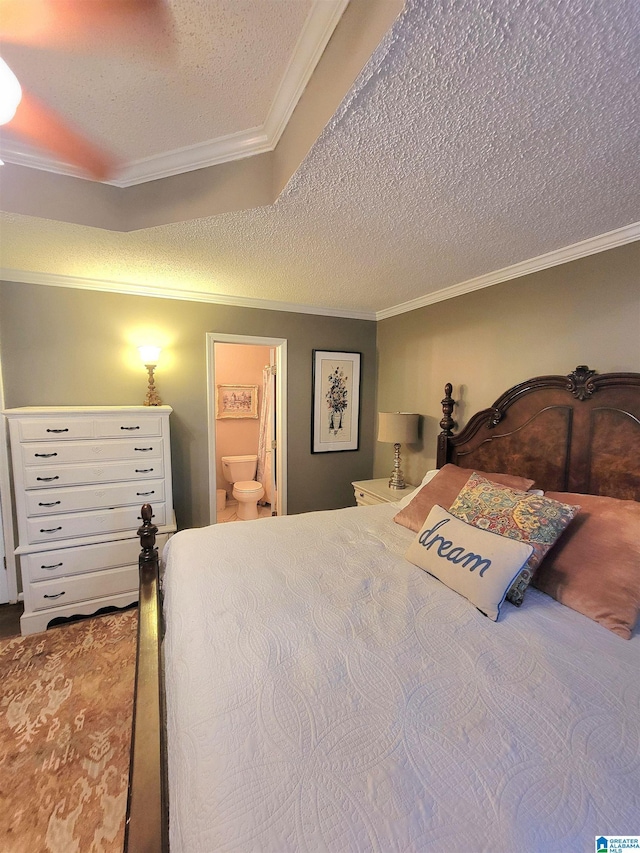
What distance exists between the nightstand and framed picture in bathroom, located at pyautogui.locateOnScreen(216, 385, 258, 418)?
7.27 feet

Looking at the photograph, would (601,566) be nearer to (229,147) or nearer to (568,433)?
(568,433)

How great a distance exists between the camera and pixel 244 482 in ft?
14.1

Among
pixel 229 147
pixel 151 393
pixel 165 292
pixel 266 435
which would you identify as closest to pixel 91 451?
pixel 151 393

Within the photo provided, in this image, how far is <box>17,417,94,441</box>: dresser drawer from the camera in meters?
2.12

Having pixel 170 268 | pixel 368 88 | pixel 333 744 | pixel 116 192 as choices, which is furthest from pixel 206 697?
pixel 170 268

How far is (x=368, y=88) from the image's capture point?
90cm

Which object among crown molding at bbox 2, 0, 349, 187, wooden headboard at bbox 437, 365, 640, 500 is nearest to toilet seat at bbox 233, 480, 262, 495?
wooden headboard at bbox 437, 365, 640, 500

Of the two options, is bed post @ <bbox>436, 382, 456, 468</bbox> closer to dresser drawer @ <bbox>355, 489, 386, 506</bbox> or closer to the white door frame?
dresser drawer @ <bbox>355, 489, 386, 506</bbox>

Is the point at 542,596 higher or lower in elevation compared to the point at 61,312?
lower

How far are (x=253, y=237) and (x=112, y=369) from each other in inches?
63.4

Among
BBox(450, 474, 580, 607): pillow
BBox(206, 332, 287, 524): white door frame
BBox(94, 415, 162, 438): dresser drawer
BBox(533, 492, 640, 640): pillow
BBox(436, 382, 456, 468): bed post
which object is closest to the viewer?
BBox(533, 492, 640, 640): pillow

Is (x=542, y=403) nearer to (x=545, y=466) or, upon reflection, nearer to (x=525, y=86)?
(x=545, y=466)

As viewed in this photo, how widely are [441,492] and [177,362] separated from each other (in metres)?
2.24
